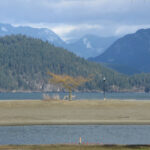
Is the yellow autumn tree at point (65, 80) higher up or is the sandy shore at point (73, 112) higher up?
the yellow autumn tree at point (65, 80)

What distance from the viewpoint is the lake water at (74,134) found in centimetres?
4516

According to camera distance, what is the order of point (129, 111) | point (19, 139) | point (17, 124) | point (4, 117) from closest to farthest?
point (19, 139) → point (17, 124) → point (4, 117) → point (129, 111)

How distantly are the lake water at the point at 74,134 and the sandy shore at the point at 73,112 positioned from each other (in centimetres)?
270

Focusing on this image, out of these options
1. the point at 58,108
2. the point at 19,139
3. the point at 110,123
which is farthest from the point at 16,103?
the point at 19,139

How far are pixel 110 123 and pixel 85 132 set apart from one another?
772 centimetres

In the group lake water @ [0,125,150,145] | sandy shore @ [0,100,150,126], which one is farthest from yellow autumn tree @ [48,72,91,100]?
lake water @ [0,125,150,145]

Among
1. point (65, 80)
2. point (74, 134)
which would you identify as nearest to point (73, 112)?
point (74, 134)

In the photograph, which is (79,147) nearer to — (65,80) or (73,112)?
(73,112)

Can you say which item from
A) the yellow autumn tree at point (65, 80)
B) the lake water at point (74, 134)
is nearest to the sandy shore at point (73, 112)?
the lake water at point (74, 134)

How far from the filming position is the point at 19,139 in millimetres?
46625

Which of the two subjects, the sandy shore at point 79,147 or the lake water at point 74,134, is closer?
the sandy shore at point 79,147

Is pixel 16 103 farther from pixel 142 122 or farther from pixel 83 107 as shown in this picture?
pixel 142 122

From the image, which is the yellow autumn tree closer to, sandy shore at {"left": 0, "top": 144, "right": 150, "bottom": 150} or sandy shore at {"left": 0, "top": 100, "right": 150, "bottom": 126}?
sandy shore at {"left": 0, "top": 100, "right": 150, "bottom": 126}

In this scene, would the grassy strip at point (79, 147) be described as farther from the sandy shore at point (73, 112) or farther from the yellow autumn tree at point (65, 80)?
the yellow autumn tree at point (65, 80)
